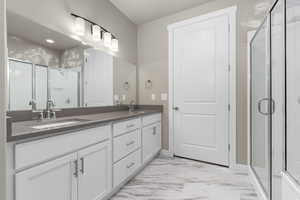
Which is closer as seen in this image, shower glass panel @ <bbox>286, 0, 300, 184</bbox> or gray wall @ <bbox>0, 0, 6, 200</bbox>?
gray wall @ <bbox>0, 0, 6, 200</bbox>

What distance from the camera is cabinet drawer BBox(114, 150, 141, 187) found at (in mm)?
1699

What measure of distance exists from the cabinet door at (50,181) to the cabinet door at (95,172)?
0.07m

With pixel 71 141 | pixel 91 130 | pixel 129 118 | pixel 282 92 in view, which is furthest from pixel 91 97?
pixel 282 92

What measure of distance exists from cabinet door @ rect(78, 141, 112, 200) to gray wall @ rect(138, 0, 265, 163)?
5.07 ft

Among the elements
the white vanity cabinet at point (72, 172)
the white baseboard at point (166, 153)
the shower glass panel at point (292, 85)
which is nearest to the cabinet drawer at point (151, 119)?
the white baseboard at point (166, 153)

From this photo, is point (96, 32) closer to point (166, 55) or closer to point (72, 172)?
point (166, 55)

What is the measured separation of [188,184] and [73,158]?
138 cm

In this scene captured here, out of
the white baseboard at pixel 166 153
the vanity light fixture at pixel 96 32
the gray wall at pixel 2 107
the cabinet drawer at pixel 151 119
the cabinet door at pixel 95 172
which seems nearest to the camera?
the gray wall at pixel 2 107

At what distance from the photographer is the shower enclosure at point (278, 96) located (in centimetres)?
121

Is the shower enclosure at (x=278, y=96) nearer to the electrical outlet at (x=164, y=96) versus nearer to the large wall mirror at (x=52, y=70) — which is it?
the electrical outlet at (x=164, y=96)

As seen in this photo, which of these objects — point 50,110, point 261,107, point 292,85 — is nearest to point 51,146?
point 50,110

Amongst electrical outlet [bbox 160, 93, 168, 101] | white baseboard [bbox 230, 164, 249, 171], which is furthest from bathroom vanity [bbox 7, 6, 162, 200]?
white baseboard [bbox 230, 164, 249, 171]

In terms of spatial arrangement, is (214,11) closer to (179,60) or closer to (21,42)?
(179,60)

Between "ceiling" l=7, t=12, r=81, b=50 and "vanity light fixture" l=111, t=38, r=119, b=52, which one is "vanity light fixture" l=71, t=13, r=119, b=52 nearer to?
"vanity light fixture" l=111, t=38, r=119, b=52
